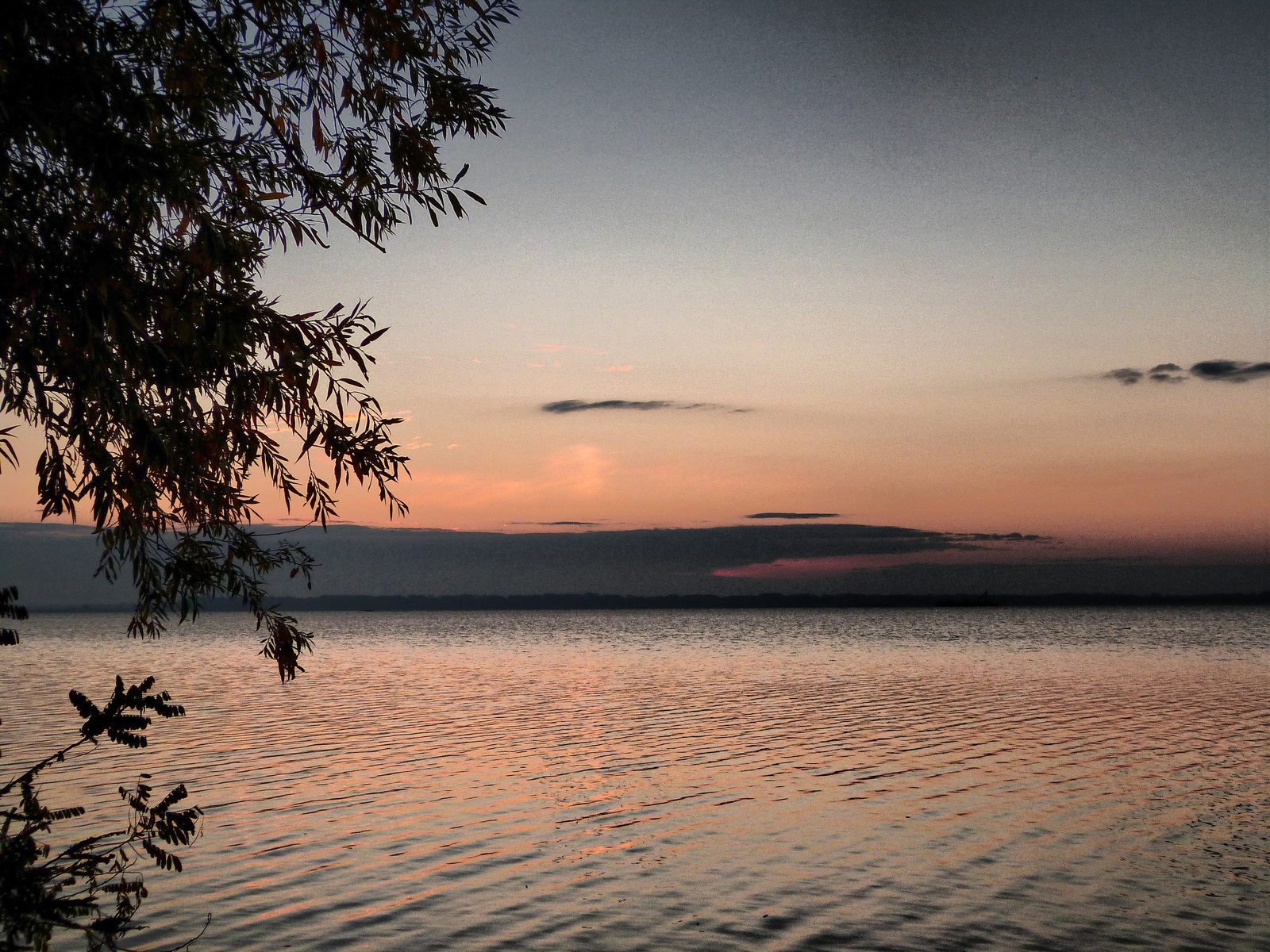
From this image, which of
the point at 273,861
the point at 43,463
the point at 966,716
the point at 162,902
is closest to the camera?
the point at 43,463

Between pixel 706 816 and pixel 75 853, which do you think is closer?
pixel 75 853

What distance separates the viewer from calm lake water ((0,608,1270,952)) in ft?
38.8

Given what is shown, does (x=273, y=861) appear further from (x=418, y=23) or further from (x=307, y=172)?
(x=418, y=23)

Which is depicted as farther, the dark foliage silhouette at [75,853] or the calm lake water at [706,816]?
the calm lake water at [706,816]

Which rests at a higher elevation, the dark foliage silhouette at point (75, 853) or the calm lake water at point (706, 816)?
the dark foliage silhouette at point (75, 853)

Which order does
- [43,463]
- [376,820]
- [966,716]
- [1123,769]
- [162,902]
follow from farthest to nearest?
[966,716], [1123,769], [376,820], [162,902], [43,463]

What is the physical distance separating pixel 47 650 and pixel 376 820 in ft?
262

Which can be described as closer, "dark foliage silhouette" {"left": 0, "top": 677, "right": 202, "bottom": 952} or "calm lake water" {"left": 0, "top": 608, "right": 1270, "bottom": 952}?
"dark foliage silhouette" {"left": 0, "top": 677, "right": 202, "bottom": 952}

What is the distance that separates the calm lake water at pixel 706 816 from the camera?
466 inches

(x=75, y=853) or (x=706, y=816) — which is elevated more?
(x=75, y=853)

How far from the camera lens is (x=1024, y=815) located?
686 inches

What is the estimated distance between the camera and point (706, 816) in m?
17.4

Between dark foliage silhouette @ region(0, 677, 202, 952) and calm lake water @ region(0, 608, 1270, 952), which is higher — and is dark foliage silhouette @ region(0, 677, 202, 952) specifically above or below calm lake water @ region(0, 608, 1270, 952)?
above

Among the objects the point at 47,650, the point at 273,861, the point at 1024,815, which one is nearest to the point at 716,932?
the point at 273,861
